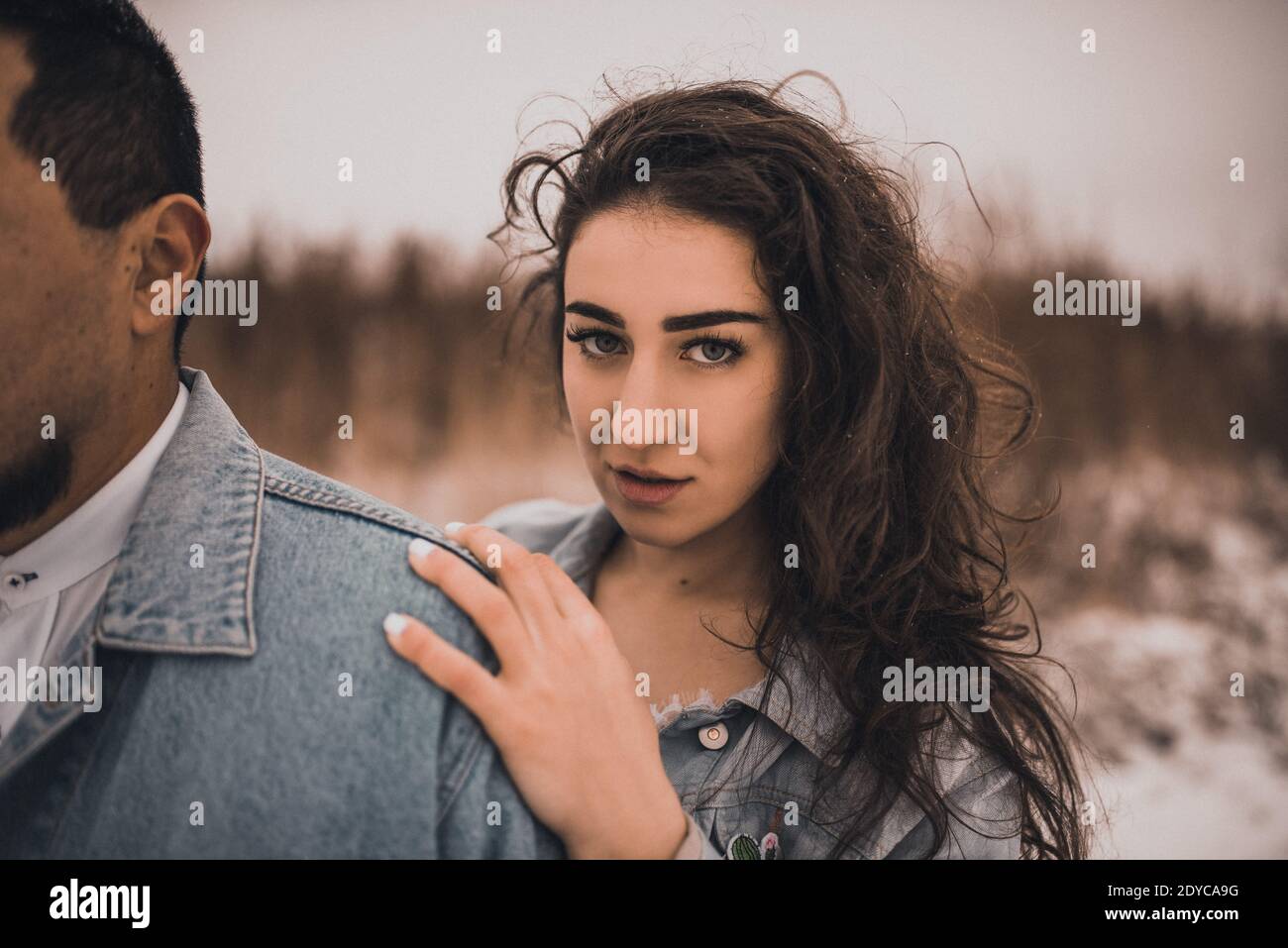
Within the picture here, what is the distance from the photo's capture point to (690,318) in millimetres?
1761

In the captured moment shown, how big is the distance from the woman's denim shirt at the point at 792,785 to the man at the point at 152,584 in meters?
0.53

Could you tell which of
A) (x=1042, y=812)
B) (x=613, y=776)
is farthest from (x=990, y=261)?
(x=613, y=776)

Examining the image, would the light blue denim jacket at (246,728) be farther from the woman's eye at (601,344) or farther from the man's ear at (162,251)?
the woman's eye at (601,344)

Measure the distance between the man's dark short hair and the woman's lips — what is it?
0.87 meters

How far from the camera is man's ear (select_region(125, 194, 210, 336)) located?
4.52ft

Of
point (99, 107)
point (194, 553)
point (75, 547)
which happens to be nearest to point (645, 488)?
point (194, 553)

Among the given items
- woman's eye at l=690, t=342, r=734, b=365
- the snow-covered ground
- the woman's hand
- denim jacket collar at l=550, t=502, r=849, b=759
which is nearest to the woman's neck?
denim jacket collar at l=550, t=502, r=849, b=759

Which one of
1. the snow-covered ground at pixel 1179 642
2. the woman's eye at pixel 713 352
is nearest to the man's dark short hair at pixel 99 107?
the woman's eye at pixel 713 352

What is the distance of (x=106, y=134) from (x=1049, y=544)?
324 cm

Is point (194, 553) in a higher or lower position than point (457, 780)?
higher

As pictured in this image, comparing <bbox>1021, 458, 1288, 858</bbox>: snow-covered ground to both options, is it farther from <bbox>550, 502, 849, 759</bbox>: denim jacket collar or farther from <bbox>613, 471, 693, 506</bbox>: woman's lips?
<bbox>613, 471, 693, 506</bbox>: woman's lips

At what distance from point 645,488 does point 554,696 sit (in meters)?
0.57

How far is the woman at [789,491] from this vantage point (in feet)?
5.98

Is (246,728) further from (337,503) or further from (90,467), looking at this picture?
(90,467)
